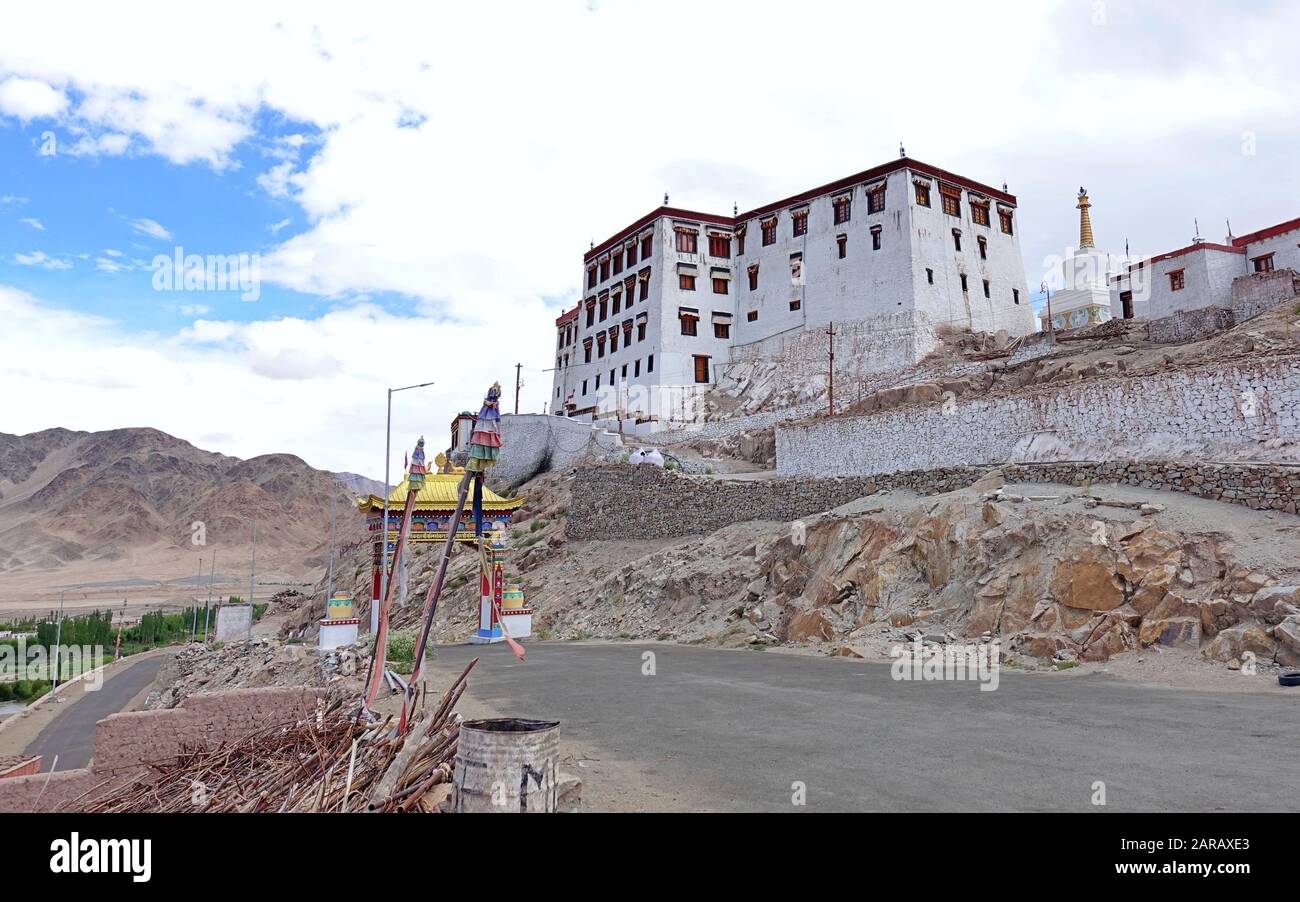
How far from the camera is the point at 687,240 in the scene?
57.5 meters

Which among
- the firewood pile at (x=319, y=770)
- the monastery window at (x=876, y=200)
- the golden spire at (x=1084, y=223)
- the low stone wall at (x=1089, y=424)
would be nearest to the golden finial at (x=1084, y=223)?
the golden spire at (x=1084, y=223)

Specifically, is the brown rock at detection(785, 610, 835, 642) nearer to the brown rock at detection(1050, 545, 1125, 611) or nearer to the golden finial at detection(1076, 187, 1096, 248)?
the brown rock at detection(1050, 545, 1125, 611)

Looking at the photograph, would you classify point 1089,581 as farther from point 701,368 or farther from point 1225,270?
point 701,368

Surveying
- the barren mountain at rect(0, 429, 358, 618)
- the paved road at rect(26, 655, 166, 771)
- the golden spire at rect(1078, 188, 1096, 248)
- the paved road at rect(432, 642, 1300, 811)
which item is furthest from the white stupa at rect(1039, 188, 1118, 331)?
the barren mountain at rect(0, 429, 358, 618)

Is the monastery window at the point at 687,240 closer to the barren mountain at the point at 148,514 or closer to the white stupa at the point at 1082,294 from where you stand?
the white stupa at the point at 1082,294

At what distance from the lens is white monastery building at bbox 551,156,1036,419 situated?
49250 millimetres

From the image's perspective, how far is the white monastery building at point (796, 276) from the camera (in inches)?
1939

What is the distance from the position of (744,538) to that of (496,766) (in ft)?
76.2

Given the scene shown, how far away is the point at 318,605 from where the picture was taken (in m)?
55.3

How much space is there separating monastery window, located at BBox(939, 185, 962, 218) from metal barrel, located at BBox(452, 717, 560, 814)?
170 feet

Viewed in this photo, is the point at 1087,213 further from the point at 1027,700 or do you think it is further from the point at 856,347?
the point at 1027,700

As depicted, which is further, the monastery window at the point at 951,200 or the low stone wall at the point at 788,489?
the monastery window at the point at 951,200

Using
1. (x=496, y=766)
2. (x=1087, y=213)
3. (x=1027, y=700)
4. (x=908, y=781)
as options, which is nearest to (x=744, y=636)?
(x=1027, y=700)

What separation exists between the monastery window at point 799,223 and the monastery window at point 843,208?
7.71 feet
